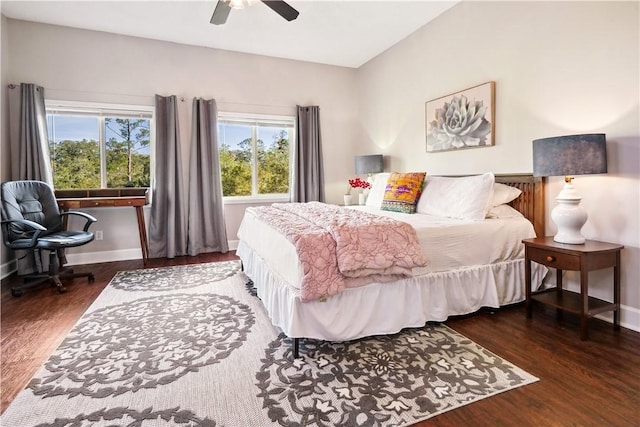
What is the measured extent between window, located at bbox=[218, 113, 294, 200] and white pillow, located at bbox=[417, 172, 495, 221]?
2.63 metres

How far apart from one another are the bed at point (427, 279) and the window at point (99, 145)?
2.48 m

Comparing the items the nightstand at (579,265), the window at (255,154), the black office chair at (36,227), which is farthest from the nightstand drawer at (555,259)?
the black office chair at (36,227)

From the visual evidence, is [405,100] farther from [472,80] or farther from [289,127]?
[289,127]

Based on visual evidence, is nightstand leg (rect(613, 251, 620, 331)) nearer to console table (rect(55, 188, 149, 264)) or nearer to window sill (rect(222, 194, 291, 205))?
window sill (rect(222, 194, 291, 205))

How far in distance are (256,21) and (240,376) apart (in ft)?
12.3

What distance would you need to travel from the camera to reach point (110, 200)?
3824mm

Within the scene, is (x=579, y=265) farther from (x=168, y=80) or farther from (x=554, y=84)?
(x=168, y=80)

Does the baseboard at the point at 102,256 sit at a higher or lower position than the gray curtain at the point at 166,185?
lower

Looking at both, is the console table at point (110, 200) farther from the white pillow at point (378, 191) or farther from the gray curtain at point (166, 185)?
the white pillow at point (378, 191)

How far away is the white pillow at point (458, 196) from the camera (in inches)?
107

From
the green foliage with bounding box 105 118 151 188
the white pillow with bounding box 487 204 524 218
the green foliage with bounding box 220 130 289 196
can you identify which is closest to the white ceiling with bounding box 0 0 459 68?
the green foliage with bounding box 105 118 151 188

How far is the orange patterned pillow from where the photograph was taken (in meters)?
3.29

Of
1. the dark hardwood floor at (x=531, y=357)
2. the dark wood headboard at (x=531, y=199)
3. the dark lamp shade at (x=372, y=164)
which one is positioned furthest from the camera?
the dark lamp shade at (x=372, y=164)

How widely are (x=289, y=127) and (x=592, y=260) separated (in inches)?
167
